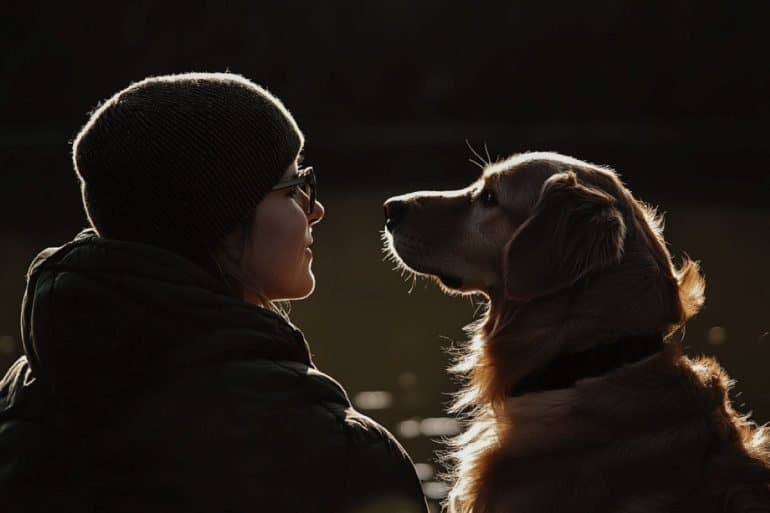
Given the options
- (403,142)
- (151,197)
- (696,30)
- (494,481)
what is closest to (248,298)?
(151,197)

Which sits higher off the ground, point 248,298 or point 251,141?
point 251,141

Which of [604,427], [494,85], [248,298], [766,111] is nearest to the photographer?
[248,298]

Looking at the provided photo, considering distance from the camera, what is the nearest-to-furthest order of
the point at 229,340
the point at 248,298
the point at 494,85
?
1. the point at 229,340
2. the point at 248,298
3. the point at 494,85

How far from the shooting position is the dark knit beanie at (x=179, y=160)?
298 centimetres

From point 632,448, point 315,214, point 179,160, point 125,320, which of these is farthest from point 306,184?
point 632,448

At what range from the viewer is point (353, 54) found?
51.3 metres

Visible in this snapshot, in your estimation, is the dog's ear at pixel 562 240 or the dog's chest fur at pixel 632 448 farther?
the dog's ear at pixel 562 240

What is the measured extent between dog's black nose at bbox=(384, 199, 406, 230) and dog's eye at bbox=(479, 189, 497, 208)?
0.32 metres

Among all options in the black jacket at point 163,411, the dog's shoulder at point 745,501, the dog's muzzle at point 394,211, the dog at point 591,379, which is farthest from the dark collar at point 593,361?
the black jacket at point 163,411

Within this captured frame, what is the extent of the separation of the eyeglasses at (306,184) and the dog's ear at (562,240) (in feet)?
3.07

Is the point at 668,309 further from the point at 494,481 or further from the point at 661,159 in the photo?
the point at 661,159

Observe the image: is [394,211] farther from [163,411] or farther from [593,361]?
[163,411]

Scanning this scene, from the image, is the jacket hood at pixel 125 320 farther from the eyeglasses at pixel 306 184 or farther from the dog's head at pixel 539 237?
the dog's head at pixel 539 237

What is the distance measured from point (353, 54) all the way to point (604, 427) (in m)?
48.3
